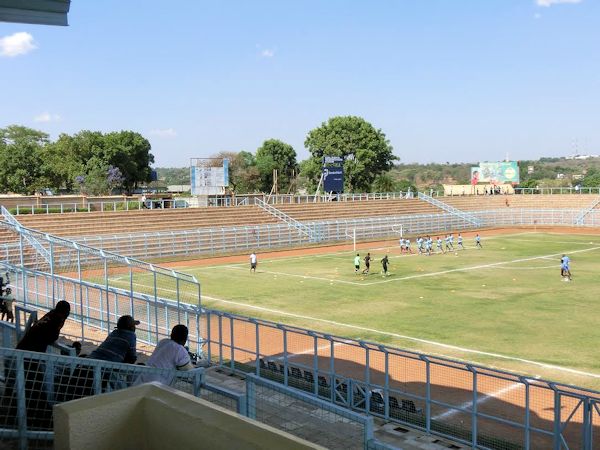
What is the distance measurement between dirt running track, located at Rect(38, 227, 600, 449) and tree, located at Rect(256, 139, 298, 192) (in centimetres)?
10447

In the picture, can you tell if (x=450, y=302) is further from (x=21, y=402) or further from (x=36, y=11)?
(x=21, y=402)

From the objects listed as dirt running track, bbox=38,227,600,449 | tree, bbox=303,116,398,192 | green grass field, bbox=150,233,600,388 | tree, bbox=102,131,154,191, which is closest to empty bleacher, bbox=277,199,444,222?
green grass field, bbox=150,233,600,388

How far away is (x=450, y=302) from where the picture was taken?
25.8m

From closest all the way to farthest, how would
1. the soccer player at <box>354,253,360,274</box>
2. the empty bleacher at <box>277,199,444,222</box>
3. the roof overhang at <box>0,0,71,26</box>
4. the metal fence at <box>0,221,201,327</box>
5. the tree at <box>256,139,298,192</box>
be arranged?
the roof overhang at <box>0,0,71,26</box> → the metal fence at <box>0,221,201,327</box> → the soccer player at <box>354,253,360,274</box> → the empty bleacher at <box>277,199,444,222</box> → the tree at <box>256,139,298,192</box>

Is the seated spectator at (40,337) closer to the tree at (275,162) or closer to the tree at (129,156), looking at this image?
the tree at (129,156)

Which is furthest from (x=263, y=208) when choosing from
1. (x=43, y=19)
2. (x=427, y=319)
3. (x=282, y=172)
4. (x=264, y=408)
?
(x=282, y=172)

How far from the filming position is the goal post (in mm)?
54094

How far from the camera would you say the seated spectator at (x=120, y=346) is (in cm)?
770

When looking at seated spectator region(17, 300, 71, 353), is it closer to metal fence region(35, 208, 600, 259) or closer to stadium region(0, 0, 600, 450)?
stadium region(0, 0, 600, 450)

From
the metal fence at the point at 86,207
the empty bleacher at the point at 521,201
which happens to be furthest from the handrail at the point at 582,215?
the metal fence at the point at 86,207

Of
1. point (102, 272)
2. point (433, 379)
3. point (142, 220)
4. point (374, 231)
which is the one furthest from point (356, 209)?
point (433, 379)

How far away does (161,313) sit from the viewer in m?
17.8

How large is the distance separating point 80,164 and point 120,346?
93017 mm

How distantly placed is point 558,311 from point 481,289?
542cm
